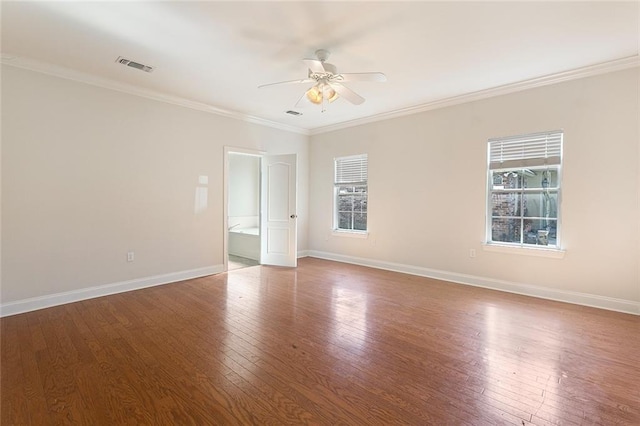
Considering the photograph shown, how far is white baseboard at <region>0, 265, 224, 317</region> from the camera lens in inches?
131

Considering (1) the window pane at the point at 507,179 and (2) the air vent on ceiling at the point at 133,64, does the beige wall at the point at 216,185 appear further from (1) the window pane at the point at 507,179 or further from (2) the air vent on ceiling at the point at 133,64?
(2) the air vent on ceiling at the point at 133,64

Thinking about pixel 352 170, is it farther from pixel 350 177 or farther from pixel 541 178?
pixel 541 178

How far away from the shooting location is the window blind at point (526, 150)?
3.87 meters

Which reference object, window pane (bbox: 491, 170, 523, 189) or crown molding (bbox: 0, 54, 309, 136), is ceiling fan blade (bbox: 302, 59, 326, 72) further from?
window pane (bbox: 491, 170, 523, 189)

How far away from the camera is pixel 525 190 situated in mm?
4121

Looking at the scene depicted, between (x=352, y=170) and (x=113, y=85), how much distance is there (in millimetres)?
4064

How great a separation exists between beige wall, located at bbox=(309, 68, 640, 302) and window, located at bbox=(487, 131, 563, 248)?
0.37 ft

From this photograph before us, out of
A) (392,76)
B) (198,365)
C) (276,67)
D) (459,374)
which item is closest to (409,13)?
(392,76)

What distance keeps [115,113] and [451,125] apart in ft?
15.7

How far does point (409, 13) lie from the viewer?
2500 millimetres

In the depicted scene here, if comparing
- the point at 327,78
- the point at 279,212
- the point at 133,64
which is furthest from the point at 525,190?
the point at 133,64

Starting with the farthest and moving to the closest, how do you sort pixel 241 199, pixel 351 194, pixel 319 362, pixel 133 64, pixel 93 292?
pixel 241 199
pixel 351 194
pixel 93 292
pixel 133 64
pixel 319 362

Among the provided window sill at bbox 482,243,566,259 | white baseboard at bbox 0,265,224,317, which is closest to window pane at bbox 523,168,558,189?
window sill at bbox 482,243,566,259

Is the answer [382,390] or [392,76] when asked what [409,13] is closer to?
[392,76]
